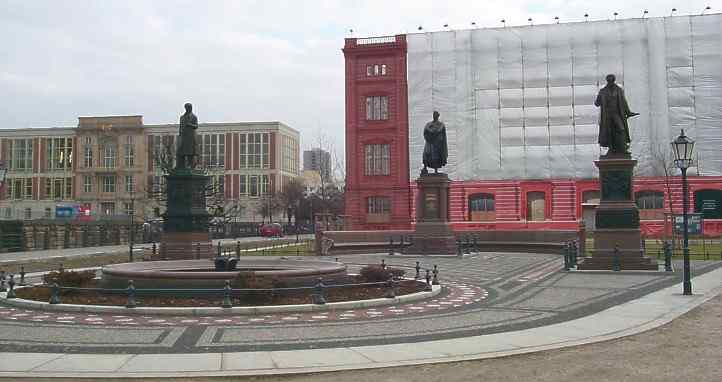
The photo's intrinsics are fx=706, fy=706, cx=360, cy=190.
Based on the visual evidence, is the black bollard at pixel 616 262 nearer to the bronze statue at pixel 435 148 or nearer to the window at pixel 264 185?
the bronze statue at pixel 435 148

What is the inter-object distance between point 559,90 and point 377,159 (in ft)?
51.9

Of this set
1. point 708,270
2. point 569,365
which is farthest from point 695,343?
point 708,270

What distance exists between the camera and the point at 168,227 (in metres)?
26.9

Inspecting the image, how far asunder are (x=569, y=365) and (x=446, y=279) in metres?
13.0

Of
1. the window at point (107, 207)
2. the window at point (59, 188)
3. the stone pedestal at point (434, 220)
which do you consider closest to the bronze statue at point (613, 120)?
the stone pedestal at point (434, 220)

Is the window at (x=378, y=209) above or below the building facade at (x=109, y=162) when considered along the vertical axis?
below

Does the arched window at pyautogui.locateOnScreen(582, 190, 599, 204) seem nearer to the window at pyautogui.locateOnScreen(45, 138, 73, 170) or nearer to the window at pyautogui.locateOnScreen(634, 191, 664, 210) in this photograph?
the window at pyautogui.locateOnScreen(634, 191, 664, 210)

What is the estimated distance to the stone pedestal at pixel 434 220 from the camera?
112 ft

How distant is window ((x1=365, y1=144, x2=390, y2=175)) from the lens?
2357 inches

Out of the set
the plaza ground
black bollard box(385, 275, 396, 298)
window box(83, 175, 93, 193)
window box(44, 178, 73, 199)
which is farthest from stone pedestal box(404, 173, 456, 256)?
window box(44, 178, 73, 199)

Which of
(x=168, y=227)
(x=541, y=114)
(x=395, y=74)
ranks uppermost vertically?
(x=395, y=74)

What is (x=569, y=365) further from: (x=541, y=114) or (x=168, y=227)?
(x=541, y=114)

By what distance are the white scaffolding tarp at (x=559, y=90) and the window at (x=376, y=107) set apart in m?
2.78

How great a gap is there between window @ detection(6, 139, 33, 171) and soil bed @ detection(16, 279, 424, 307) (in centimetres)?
9596
